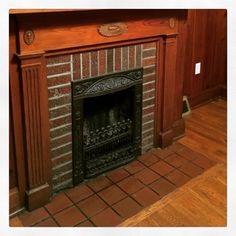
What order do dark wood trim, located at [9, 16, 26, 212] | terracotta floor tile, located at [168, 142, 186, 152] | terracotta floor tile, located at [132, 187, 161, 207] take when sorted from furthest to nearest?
1. terracotta floor tile, located at [168, 142, 186, 152]
2. terracotta floor tile, located at [132, 187, 161, 207]
3. dark wood trim, located at [9, 16, 26, 212]

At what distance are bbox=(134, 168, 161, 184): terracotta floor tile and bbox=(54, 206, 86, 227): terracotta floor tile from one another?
41 cm

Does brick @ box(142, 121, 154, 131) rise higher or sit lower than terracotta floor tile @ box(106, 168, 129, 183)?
higher

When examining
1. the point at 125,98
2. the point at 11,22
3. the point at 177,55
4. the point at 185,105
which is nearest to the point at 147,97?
the point at 125,98

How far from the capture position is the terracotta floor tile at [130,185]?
1854mm

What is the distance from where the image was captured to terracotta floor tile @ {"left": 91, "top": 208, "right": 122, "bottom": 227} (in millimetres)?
1623

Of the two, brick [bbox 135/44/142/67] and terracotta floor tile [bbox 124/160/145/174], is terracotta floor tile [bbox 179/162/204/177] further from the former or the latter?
brick [bbox 135/44/142/67]

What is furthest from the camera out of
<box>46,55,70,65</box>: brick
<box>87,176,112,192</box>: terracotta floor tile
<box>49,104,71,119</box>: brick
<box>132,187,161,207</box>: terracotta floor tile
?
<box>87,176,112,192</box>: terracotta floor tile

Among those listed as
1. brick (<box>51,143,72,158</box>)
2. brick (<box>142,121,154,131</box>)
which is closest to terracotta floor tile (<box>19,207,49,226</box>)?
brick (<box>51,143,72,158</box>)

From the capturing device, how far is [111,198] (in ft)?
5.86

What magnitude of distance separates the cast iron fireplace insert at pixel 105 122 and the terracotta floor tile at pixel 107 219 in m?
0.27

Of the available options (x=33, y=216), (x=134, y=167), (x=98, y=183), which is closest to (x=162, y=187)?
(x=134, y=167)

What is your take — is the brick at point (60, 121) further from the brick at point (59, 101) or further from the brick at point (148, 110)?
the brick at point (148, 110)

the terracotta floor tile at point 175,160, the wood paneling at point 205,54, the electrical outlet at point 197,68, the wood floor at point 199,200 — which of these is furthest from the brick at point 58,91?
the electrical outlet at point 197,68

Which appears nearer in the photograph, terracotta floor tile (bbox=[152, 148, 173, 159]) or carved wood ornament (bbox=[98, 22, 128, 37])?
carved wood ornament (bbox=[98, 22, 128, 37])
